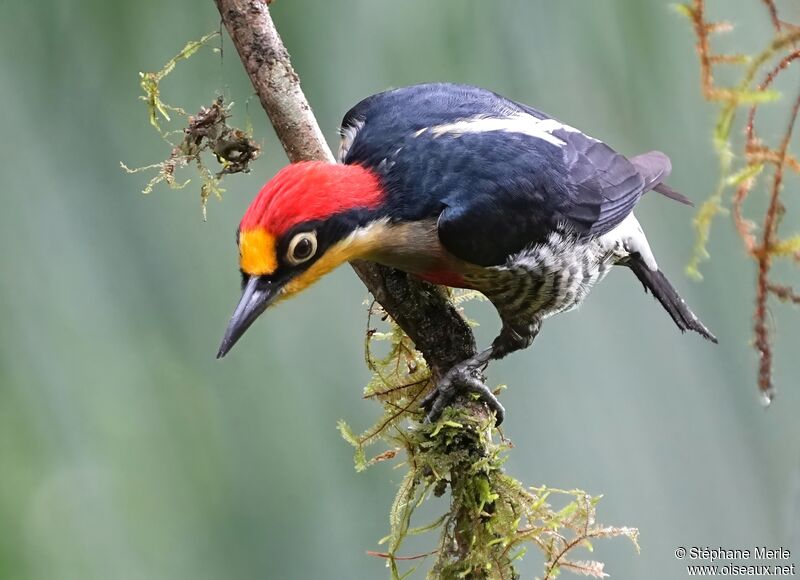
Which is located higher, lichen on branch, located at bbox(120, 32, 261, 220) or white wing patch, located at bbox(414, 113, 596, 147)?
lichen on branch, located at bbox(120, 32, 261, 220)

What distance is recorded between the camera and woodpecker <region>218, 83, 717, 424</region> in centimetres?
204

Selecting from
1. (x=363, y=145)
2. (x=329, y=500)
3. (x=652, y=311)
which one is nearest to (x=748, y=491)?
(x=652, y=311)

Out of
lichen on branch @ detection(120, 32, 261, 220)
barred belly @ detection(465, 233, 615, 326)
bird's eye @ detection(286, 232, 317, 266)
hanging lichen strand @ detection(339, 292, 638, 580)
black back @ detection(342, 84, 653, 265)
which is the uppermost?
lichen on branch @ detection(120, 32, 261, 220)

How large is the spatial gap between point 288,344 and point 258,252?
3.23 ft

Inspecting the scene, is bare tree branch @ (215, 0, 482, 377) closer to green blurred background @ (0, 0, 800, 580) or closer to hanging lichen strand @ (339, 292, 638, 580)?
hanging lichen strand @ (339, 292, 638, 580)

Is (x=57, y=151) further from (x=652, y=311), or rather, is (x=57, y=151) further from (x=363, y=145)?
(x=652, y=311)

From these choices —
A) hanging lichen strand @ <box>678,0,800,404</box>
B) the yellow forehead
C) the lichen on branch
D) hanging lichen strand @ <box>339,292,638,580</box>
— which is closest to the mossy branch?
hanging lichen strand @ <box>339,292,638,580</box>

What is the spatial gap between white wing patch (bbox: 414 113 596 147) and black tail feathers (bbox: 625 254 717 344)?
0.56 m

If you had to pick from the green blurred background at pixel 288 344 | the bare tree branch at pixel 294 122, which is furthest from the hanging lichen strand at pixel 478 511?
the green blurred background at pixel 288 344

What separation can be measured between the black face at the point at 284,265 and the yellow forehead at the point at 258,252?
0.04 feet

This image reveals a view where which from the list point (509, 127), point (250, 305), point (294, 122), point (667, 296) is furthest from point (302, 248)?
point (667, 296)

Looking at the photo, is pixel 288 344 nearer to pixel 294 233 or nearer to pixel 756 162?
pixel 294 233

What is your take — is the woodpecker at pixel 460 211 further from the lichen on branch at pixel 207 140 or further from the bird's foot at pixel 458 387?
the lichen on branch at pixel 207 140

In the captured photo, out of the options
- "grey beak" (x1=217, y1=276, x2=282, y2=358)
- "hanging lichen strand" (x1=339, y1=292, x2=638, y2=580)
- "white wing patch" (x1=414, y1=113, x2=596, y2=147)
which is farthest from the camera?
"white wing patch" (x1=414, y1=113, x2=596, y2=147)
